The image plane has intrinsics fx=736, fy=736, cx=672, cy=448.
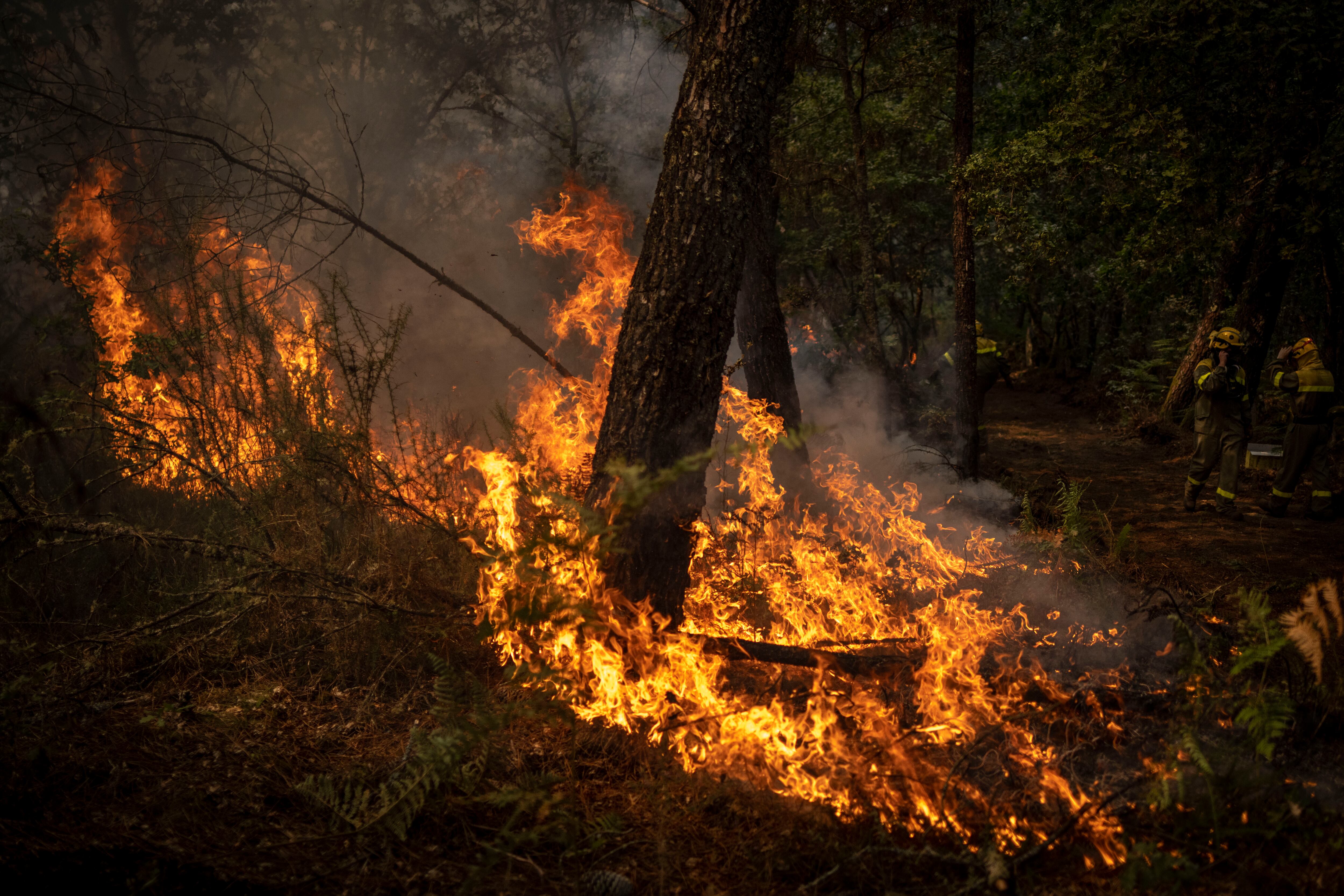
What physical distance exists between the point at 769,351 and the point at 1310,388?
234 inches

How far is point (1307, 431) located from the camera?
25.8ft

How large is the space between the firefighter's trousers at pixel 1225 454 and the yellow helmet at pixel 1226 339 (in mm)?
831

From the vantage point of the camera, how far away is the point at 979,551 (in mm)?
6168

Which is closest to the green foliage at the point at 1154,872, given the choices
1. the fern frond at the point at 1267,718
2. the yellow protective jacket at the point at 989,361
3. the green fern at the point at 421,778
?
the fern frond at the point at 1267,718

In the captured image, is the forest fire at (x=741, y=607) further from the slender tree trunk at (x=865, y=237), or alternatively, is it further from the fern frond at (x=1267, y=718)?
the slender tree trunk at (x=865, y=237)

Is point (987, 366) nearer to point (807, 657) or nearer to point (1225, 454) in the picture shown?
point (1225, 454)

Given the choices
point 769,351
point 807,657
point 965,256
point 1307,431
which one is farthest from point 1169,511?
point 807,657

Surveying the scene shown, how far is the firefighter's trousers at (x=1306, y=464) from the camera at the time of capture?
25.8 feet

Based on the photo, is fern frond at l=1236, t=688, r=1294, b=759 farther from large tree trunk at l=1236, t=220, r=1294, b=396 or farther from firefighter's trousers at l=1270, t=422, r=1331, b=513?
large tree trunk at l=1236, t=220, r=1294, b=396

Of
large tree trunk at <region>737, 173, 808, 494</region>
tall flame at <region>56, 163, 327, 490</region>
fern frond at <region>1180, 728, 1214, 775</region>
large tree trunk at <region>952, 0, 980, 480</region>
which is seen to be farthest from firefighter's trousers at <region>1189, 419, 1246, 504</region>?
tall flame at <region>56, 163, 327, 490</region>

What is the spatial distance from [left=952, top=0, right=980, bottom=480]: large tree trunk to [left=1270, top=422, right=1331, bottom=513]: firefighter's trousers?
3117mm

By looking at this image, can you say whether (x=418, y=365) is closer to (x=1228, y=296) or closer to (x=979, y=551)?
(x=979, y=551)

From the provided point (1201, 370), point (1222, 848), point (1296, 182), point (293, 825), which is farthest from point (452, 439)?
point (1296, 182)

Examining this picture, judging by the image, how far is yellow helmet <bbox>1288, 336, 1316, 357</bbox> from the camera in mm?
7957
